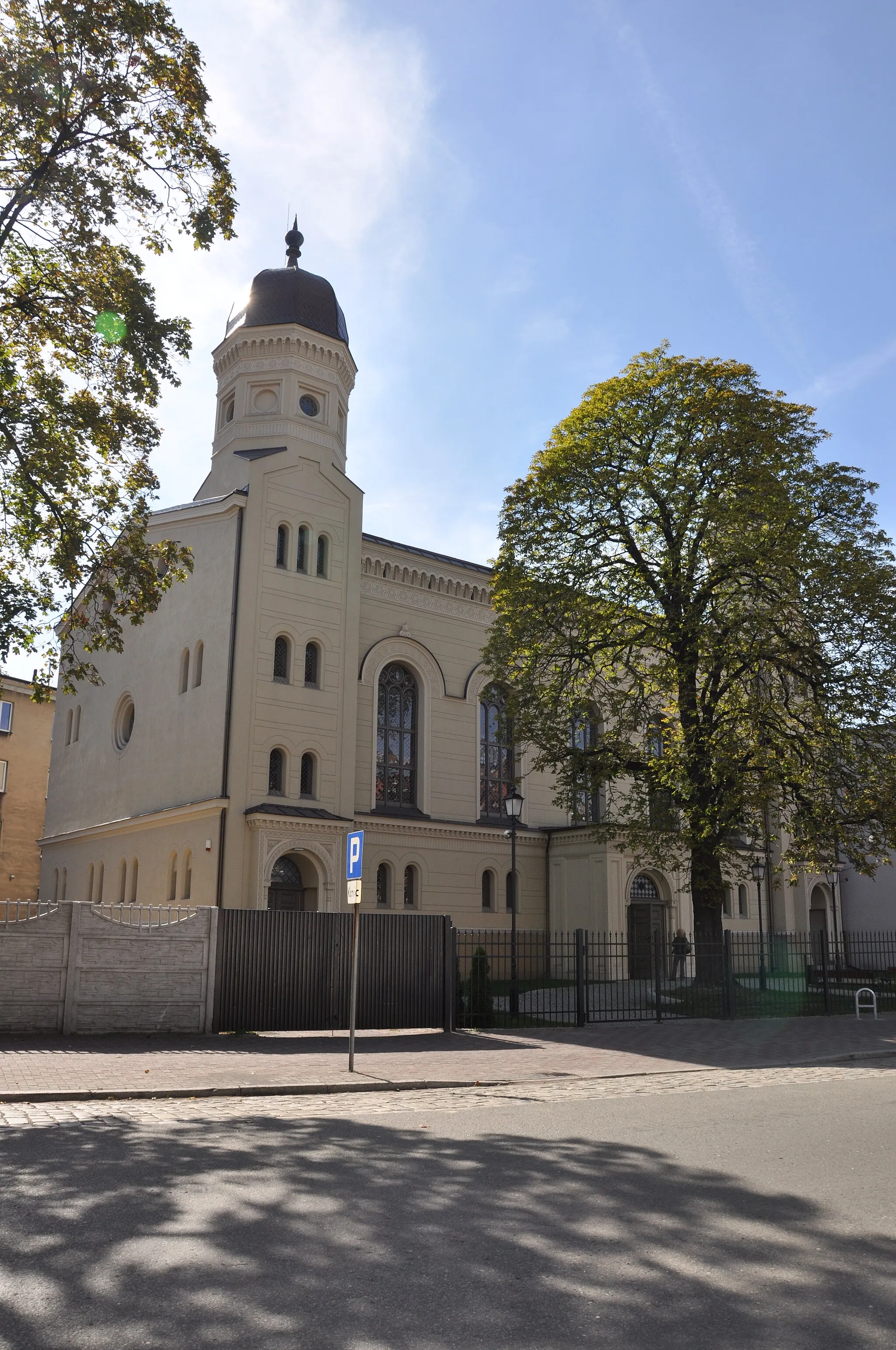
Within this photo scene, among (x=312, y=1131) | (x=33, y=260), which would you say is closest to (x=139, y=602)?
(x=33, y=260)

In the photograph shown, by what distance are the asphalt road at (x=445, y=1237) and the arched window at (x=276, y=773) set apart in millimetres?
18797

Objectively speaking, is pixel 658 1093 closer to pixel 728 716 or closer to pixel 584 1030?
pixel 584 1030

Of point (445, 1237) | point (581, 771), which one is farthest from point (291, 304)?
point (445, 1237)

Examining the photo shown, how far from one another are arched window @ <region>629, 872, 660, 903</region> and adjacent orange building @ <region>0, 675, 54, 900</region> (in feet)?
86.9

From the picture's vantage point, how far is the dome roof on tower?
33.4m

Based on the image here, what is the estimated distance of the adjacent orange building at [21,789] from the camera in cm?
4600

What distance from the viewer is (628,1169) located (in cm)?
742

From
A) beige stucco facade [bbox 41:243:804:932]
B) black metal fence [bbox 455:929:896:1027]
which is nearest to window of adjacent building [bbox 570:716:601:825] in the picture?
black metal fence [bbox 455:929:896:1027]

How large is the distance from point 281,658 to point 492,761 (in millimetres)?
8854

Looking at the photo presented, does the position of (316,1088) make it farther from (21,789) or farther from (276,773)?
(21,789)

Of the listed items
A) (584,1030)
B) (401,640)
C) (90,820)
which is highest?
(401,640)

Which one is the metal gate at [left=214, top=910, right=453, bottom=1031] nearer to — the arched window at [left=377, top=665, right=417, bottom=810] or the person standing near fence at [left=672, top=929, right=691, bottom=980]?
the person standing near fence at [left=672, top=929, right=691, bottom=980]

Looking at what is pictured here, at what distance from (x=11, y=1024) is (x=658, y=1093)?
361 inches

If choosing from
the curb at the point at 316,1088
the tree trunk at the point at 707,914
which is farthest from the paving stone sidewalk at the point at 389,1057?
the tree trunk at the point at 707,914
